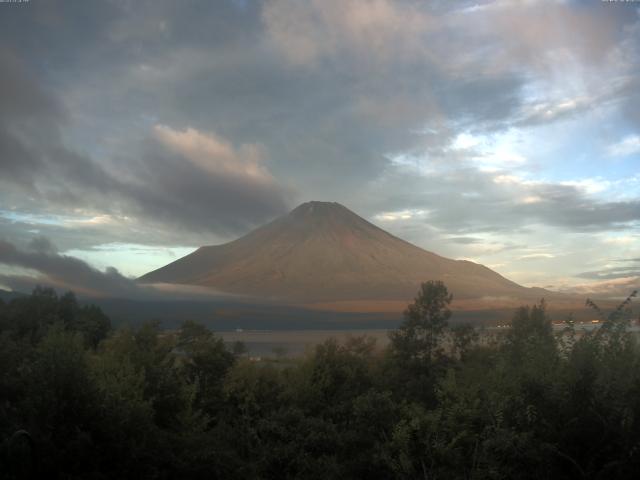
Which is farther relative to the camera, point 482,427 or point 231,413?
point 231,413

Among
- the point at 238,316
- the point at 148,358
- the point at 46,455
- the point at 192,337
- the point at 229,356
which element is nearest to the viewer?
the point at 46,455

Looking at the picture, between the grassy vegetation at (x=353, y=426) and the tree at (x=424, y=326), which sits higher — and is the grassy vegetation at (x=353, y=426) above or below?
below

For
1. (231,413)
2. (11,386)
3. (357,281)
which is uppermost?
(357,281)

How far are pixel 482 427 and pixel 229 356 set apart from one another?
2495 centimetres

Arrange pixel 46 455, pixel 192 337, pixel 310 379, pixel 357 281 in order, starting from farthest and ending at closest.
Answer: pixel 357 281 → pixel 192 337 → pixel 310 379 → pixel 46 455

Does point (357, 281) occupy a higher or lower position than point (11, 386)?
higher

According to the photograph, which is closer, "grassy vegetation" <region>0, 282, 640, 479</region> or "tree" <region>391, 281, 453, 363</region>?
"grassy vegetation" <region>0, 282, 640, 479</region>

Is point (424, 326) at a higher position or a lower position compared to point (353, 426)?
higher

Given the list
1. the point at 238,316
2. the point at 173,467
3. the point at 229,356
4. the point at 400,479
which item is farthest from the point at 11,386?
the point at 238,316

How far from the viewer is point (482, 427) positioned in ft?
59.5

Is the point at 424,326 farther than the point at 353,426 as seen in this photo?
Yes

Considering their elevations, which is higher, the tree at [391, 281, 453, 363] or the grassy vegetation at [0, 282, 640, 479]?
the tree at [391, 281, 453, 363]

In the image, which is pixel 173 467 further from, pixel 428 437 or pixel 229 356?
pixel 229 356

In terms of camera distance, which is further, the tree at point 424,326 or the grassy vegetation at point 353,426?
the tree at point 424,326
